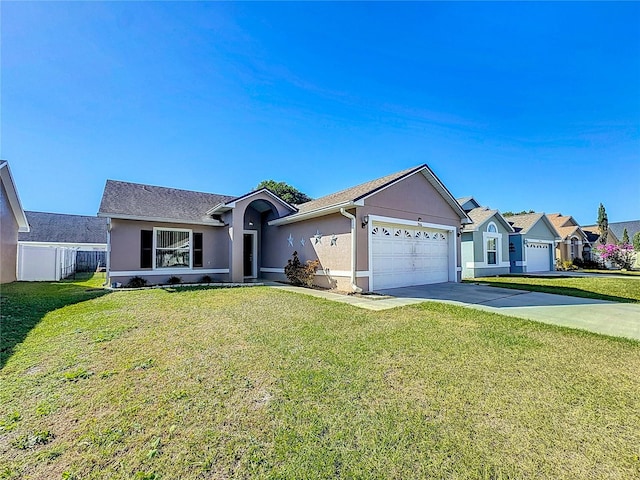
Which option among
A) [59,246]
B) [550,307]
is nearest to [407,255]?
[550,307]

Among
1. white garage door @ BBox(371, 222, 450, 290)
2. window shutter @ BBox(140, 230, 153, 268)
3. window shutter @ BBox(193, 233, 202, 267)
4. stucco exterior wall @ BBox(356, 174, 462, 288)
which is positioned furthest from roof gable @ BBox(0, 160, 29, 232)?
white garage door @ BBox(371, 222, 450, 290)

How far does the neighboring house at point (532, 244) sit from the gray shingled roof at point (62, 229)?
3386cm

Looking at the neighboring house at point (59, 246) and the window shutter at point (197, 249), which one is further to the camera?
the neighboring house at point (59, 246)

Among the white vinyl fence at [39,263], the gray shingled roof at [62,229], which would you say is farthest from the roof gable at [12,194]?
the gray shingled roof at [62,229]

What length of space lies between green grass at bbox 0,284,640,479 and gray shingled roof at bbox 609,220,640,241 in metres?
56.7

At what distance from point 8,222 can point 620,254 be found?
4364cm

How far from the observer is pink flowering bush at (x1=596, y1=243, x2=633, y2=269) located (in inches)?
1014

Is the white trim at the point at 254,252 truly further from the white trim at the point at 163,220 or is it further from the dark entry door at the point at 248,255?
the white trim at the point at 163,220

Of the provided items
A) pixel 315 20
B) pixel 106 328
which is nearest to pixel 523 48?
pixel 315 20

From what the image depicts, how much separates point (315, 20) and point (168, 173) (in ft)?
50.6

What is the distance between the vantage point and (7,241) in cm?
1429

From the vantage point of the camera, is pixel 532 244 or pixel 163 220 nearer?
pixel 163 220

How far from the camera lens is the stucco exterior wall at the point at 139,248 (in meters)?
12.8

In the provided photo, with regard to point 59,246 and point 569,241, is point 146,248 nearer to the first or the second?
point 59,246
